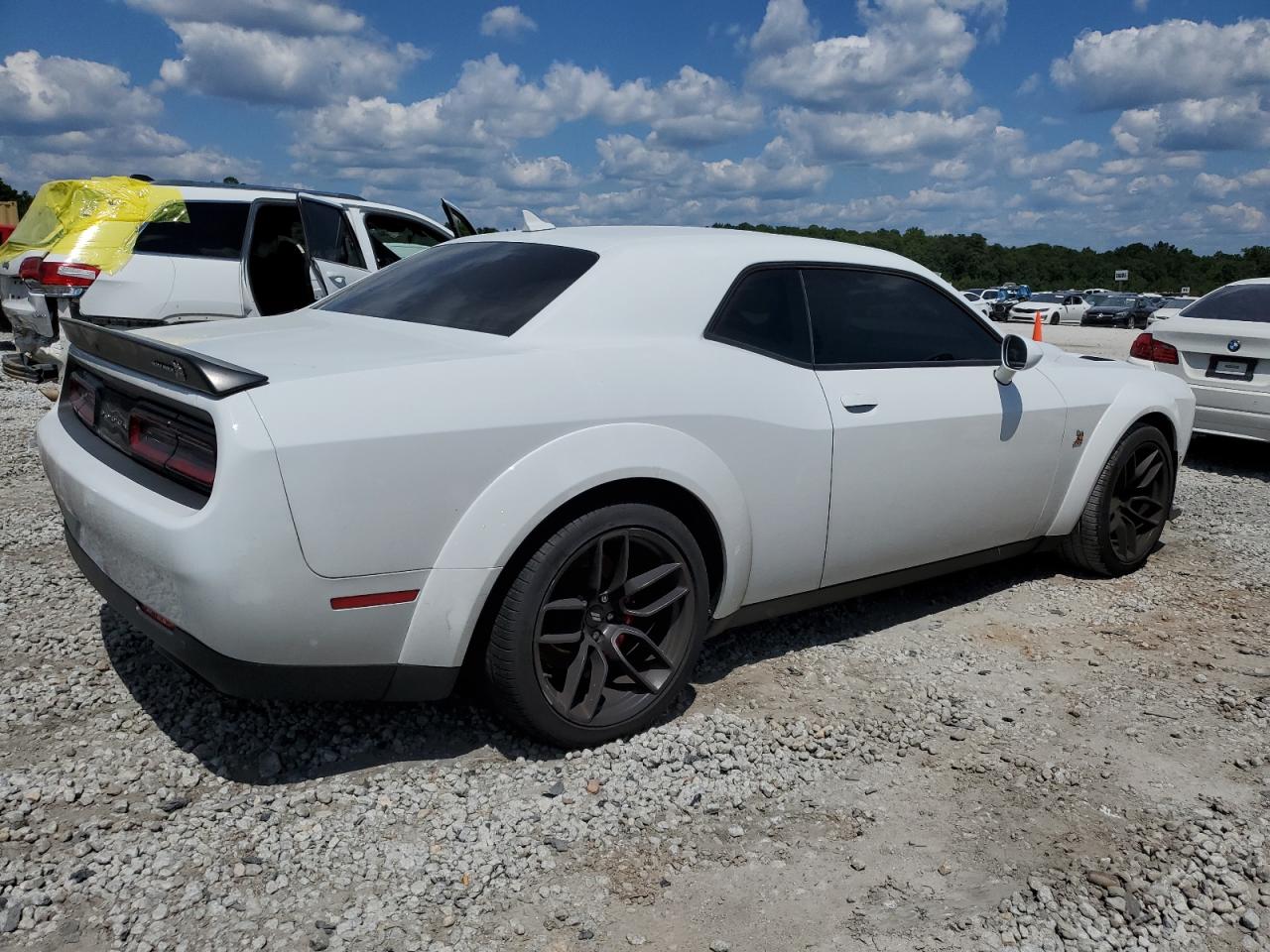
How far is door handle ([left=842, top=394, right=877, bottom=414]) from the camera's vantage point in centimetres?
347

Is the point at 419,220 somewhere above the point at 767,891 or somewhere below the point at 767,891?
above

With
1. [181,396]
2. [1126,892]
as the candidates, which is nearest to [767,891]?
[1126,892]

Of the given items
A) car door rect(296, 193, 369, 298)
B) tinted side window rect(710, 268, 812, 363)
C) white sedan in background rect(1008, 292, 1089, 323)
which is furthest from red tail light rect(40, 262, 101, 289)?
white sedan in background rect(1008, 292, 1089, 323)

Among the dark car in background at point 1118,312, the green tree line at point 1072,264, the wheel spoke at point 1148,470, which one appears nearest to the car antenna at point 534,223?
the wheel spoke at point 1148,470

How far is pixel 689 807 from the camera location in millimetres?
2801

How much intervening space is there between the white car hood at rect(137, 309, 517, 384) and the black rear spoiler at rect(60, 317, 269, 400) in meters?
0.09

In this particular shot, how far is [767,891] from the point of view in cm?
245

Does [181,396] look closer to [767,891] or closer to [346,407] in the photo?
[346,407]

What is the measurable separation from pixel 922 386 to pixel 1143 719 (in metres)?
1.40

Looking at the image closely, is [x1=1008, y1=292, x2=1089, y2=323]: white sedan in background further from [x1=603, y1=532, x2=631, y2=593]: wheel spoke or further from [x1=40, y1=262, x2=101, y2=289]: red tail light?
[x1=603, y1=532, x2=631, y2=593]: wheel spoke

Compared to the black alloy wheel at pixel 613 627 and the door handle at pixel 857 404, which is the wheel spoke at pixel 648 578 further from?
the door handle at pixel 857 404

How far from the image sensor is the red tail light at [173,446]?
97.2 inches

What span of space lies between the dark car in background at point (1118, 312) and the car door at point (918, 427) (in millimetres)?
37680

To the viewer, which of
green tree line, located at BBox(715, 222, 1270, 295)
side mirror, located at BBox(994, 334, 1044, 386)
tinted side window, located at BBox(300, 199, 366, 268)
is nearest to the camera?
side mirror, located at BBox(994, 334, 1044, 386)
